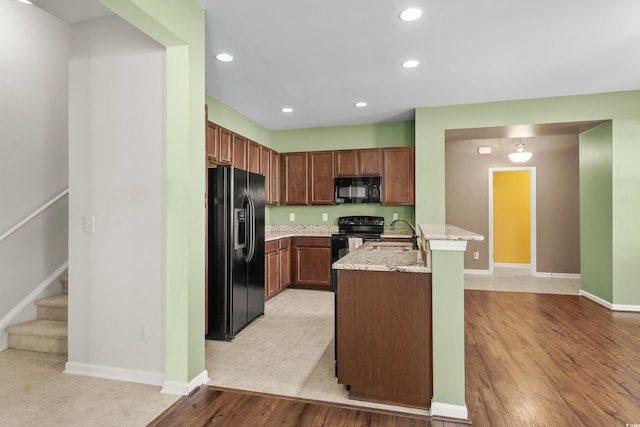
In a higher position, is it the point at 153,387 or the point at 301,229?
the point at 301,229

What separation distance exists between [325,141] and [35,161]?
151 inches

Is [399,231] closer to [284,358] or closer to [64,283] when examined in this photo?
[284,358]

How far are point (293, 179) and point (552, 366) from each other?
4281mm

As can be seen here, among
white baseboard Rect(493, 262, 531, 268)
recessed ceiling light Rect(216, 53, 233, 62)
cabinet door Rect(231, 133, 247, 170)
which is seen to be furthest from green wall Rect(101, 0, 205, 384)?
white baseboard Rect(493, 262, 531, 268)

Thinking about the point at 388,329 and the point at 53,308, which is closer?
the point at 388,329

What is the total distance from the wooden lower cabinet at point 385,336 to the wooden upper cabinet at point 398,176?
336cm

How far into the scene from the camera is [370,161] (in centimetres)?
553

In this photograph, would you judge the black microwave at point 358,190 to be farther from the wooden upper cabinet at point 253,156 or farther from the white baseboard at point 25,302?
the white baseboard at point 25,302

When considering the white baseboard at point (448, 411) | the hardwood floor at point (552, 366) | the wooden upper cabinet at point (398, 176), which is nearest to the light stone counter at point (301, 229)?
the wooden upper cabinet at point (398, 176)

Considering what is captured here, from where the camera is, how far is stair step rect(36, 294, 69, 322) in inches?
124

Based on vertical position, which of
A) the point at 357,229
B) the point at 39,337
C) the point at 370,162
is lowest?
the point at 39,337

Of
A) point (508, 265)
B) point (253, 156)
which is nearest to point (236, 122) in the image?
point (253, 156)

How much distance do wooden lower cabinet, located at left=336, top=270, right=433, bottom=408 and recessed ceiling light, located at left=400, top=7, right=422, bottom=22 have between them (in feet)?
6.14

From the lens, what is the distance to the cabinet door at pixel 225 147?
4211 millimetres
